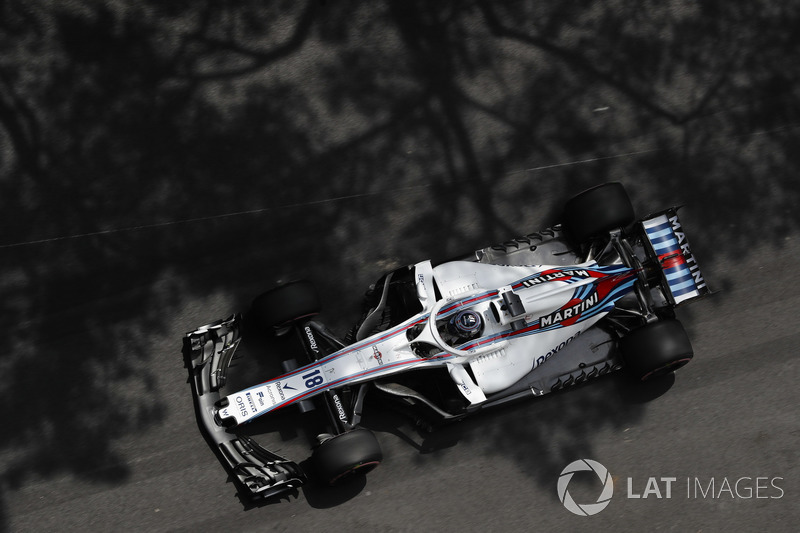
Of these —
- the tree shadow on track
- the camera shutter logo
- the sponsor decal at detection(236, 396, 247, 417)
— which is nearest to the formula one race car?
the sponsor decal at detection(236, 396, 247, 417)

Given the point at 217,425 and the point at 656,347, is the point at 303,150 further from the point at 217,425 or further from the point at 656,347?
the point at 656,347

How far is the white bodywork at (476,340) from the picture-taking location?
5.97 metres

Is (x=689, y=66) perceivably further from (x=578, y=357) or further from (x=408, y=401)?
(x=408, y=401)

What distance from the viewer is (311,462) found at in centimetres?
612

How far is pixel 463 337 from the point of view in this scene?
5969 mm

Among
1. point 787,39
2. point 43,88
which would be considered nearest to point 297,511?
point 43,88

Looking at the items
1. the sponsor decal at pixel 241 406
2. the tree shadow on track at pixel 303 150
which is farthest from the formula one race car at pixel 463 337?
the tree shadow on track at pixel 303 150

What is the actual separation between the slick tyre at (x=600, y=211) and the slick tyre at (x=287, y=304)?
249cm

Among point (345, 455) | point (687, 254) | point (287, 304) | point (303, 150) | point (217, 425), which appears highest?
point (303, 150)

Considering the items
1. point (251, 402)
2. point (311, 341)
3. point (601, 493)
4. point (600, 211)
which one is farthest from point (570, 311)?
point (251, 402)

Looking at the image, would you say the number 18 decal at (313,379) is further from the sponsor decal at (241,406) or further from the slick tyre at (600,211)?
the slick tyre at (600,211)

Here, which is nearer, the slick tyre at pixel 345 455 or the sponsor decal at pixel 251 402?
the slick tyre at pixel 345 455

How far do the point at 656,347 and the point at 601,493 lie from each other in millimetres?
1531

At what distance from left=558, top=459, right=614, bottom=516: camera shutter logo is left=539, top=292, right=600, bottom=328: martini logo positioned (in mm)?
1486
